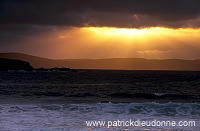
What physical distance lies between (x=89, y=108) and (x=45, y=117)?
6.86 metres

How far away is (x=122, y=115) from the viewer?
84.8 ft

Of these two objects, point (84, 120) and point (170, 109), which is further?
point (170, 109)

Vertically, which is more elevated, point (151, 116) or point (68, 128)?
point (151, 116)

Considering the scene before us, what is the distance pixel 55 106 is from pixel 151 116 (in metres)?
11.6

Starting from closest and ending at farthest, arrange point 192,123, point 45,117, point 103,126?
point 103,126
point 192,123
point 45,117

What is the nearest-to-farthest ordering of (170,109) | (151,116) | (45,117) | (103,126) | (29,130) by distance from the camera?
(29,130)
(103,126)
(45,117)
(151,116)
(170,109)

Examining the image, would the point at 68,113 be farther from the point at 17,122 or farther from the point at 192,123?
the point at 192,123

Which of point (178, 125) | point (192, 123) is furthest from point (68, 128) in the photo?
point (192, 123)

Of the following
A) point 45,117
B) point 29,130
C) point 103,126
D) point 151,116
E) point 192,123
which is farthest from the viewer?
point 151,116

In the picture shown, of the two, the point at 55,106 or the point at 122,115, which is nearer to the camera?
the point at 122,115

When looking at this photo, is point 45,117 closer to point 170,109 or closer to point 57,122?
point 57,122

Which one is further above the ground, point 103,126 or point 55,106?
point 55,106

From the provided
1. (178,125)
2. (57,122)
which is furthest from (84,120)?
(178,125)

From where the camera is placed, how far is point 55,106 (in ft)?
99.1
